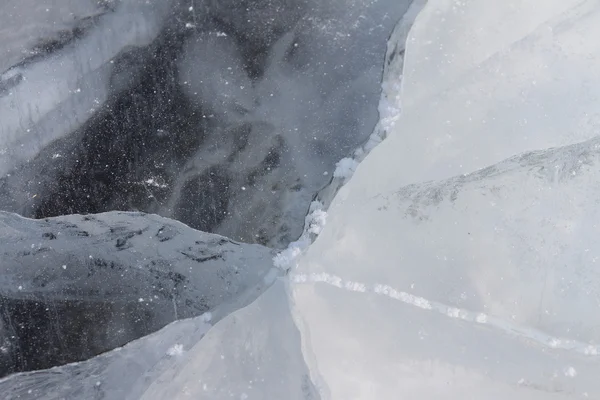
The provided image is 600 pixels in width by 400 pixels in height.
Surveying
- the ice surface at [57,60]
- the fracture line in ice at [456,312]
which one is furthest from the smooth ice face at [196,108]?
the fracture line in ice at [456,312]

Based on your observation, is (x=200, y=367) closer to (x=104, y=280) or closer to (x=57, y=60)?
(x=104, y=280)

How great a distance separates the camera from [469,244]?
47.2 inches

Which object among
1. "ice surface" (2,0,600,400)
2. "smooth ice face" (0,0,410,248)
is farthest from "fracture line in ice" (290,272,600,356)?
"smooth ice face" (0,0,410,248)

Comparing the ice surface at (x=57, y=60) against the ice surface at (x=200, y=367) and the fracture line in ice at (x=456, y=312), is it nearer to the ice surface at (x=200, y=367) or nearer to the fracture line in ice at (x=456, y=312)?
the ice surface at (x=200, y=367)

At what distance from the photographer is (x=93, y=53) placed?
4.45 ft

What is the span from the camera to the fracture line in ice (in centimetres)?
116

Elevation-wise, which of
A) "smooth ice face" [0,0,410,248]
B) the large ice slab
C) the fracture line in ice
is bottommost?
the fracture line in ice

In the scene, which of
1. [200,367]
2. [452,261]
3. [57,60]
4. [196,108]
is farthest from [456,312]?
[57,60]

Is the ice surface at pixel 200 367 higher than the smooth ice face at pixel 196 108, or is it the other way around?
the smooth ice face at pixel 196 108

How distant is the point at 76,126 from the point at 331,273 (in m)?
0.57

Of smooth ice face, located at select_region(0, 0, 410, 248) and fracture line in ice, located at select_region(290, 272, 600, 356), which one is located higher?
smooth ice face, located at select_region(0, 0, 410, 248)

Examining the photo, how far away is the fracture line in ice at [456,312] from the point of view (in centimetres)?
116

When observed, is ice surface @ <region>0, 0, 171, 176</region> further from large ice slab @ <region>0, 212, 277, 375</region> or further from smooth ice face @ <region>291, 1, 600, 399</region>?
smooth ice face @ <region>291, 1, 600, 399</region>

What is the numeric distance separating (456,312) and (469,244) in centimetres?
12
